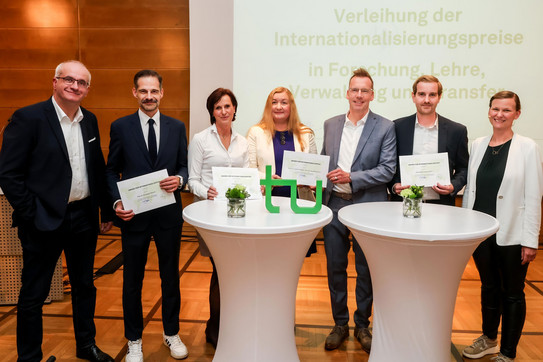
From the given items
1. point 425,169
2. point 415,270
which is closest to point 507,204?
point 425,169

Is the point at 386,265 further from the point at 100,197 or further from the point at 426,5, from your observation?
the point at 426,5

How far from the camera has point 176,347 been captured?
257 centimetres

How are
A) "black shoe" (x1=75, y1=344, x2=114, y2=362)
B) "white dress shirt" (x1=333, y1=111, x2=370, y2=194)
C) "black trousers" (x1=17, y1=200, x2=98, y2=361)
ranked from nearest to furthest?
"black trousers" (x1=17, y1=200, x2=98, y2=361), "black shoe" (x1=75, y1=344, x2=114, y2=362), "white dress shirt" (x1=333, y1=111, x2=370, y2=194)

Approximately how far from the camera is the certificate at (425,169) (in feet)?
7.93

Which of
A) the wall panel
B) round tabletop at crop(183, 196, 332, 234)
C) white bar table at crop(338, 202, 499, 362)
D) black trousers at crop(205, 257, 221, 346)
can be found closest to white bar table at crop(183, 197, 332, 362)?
round tabletop at crop(183, 196, 332, 234)

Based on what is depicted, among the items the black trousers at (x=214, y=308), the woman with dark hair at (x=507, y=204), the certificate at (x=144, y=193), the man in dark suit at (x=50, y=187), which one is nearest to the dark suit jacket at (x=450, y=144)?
the woman with dark hair at (x=507, y=204)

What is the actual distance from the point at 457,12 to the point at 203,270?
12.7ft

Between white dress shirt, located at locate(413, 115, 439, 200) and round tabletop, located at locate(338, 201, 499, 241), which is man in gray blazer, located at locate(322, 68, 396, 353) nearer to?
white dress shirt, located at locate(413, 115, 439, 200)

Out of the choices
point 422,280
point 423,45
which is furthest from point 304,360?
point 423,45

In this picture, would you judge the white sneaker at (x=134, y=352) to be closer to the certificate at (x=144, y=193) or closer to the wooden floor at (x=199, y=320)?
the wooden floor at (x=199, y=320)

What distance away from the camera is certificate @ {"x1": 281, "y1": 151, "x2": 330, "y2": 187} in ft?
8.13

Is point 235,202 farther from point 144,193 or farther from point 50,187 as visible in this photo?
point 50,187

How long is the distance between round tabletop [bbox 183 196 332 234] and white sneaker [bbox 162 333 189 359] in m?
0.94

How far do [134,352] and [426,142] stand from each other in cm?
228
